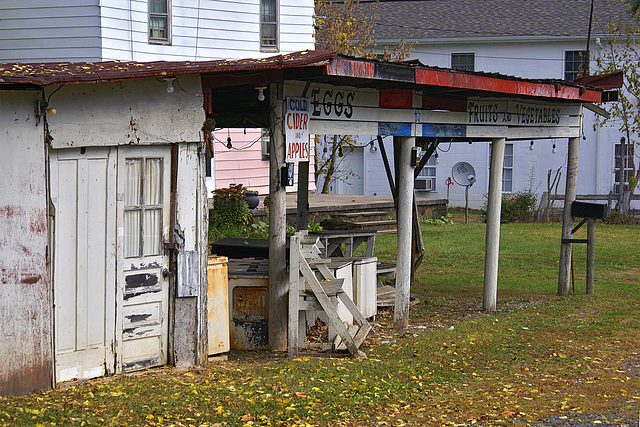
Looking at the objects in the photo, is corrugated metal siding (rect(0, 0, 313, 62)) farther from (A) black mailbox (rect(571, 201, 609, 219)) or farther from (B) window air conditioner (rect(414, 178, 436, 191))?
(B) window air conditioner (rect(414, 178, 436, 191))

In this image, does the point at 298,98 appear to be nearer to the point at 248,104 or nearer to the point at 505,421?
the point at 248,104

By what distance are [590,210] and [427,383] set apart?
6.92 meters

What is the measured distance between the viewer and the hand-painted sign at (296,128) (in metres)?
8.04

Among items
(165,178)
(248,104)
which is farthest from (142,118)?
(248,104)

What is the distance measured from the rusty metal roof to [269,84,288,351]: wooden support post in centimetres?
82

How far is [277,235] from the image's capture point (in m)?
8.27

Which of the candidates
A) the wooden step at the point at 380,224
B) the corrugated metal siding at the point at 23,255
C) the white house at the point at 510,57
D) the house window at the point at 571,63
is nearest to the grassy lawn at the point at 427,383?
the corrugated metal siding at the point at 23,255

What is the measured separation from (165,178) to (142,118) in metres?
0.61

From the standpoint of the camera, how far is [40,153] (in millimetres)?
6230

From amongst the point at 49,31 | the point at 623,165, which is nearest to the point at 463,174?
the point at 623,165

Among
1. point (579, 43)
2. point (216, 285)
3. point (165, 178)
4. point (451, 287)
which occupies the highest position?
point (579, 43)

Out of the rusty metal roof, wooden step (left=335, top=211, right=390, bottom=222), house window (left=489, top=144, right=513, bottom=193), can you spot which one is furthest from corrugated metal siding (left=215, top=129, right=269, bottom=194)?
the rusty metal roof

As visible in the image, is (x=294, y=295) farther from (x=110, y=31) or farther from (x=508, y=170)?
A: (x=508, y=170)

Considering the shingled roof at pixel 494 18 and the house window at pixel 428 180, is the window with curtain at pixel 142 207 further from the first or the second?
the shingled roof at pixel 494 18
